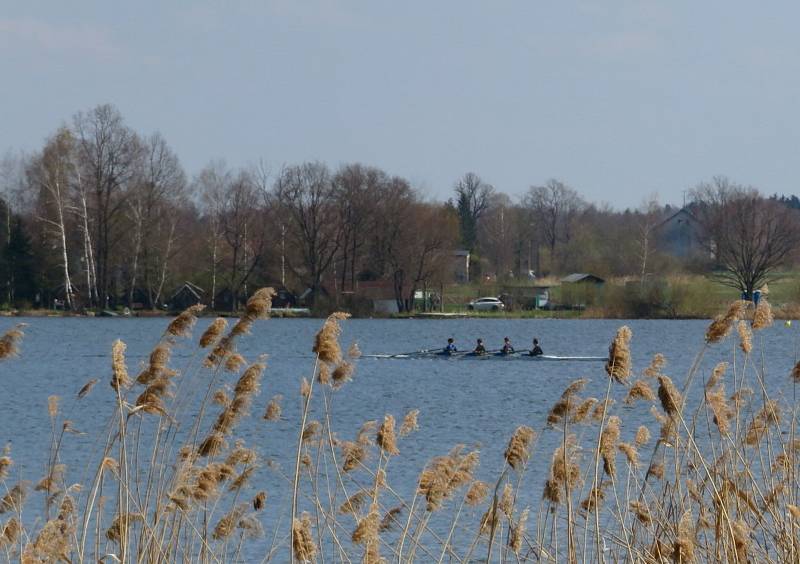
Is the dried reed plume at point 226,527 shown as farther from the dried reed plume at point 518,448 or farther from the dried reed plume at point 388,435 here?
the dried reed plume at point 518,448

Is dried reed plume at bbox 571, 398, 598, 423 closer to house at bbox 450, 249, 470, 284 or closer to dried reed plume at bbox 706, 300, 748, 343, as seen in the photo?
dried reed plume at bbox 706, 300, 748, 343

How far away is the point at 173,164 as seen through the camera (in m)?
75.3

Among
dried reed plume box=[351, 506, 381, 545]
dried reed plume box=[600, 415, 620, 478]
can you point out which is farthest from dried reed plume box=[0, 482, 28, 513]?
dried reed plume box=[600, 415, 620, 478]

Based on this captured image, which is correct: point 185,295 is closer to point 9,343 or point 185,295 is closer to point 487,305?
point 487,305

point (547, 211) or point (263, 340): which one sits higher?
point (547, 211)

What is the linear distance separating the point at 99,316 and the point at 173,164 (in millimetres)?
9340

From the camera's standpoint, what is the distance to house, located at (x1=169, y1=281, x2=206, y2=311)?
3046 inches

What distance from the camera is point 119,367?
6.19 metres

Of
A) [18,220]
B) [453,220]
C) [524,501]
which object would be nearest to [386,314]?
[453,220]

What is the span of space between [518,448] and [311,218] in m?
74.6

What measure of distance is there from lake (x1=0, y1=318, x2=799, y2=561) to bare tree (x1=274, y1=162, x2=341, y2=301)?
6124mm

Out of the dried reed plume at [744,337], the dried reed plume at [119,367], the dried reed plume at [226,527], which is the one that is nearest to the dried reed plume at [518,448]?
the dried reed plume at [744,337]

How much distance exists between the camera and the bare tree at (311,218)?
80.4 metres

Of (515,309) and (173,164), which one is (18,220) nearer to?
(173,164)
